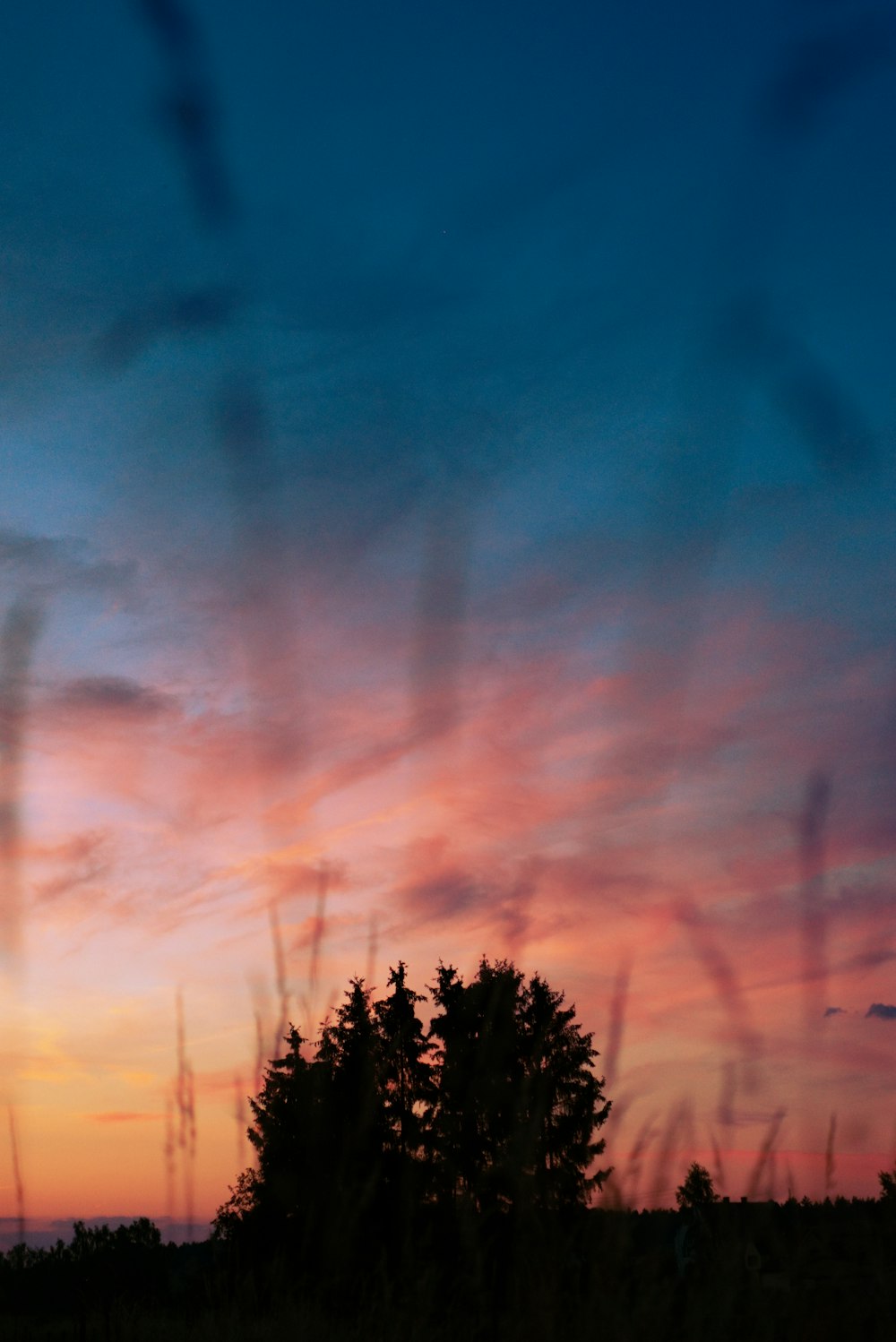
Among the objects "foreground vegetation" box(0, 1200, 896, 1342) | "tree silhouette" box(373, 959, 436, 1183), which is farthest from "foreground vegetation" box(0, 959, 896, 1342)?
"tree silhouette" box(373, 959, 436, 1183)

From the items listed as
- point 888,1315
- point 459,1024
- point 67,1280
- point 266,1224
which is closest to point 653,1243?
point 888,1315

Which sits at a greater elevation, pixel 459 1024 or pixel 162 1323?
pixel 459 1024

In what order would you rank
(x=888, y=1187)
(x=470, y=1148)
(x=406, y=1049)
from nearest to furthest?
1. (x=888, y=1187)
2. (x=470, y=1148)
3. (x=406, y=1049)

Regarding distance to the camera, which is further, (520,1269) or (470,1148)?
(470,1148)

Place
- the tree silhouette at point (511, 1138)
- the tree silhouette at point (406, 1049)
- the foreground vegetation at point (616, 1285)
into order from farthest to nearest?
the tree silhouette at point (406, 1049), the tree silhouette at point (511, 1138), the foreground vegetation at point (616, 1285)

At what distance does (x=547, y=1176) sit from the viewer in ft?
24.4

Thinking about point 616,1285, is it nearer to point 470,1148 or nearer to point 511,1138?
point 511,1138

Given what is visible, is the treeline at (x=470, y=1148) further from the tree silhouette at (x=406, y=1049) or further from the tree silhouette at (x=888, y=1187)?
the tree silhouette at (x=406, y=1049)

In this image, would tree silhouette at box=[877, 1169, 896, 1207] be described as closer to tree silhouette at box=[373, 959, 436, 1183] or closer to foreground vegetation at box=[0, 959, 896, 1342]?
foreground vegetation at box=[0, 959, 896, 1342]

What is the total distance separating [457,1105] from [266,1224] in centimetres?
2346

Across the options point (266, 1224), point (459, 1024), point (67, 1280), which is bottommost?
point (266, 1224)

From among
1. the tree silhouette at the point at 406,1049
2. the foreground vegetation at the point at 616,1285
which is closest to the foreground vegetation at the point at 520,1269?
the foreground vegetation at the point at 616,1285

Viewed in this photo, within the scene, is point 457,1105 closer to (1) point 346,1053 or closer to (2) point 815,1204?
(2) point 815,1204

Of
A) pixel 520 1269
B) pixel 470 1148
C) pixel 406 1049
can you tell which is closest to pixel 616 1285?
pixel 520 1269
